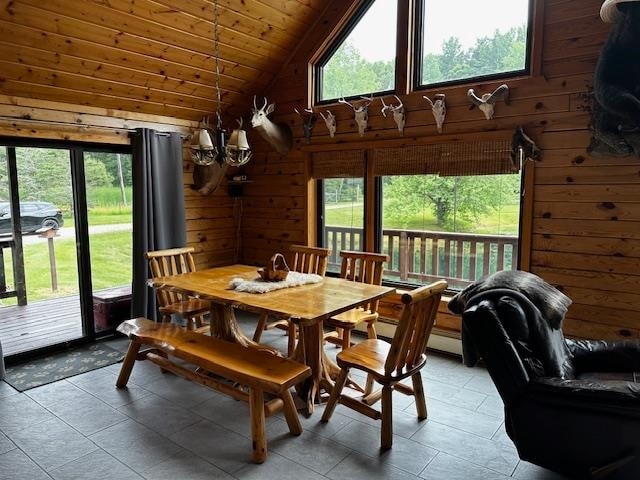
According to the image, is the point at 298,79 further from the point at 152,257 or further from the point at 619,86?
the point at 619,86

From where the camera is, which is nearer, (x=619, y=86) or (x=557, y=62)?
(x=619, y=86)

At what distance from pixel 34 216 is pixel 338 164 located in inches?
108

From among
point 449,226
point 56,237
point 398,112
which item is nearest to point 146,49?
point 56,237

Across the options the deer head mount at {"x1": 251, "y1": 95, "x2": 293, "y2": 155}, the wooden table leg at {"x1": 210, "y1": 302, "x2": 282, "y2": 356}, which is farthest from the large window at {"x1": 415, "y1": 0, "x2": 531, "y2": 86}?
the wooden table leg at {"x1": 210, "y1": 302, "x2": 282, "y2": 356}

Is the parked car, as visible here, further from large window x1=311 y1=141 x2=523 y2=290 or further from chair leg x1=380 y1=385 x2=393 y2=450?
chair leg x1=380 y1=385 x2=393 y2=450

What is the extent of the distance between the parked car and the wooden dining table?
1287mm

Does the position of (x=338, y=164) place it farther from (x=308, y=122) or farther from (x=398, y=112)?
(x=398, y=112)

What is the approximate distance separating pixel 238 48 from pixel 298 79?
28.9 inches

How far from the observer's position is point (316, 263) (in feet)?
12.4

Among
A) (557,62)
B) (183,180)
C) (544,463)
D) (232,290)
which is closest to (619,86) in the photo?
(557,62)

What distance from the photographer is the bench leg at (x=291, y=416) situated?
2494 mm

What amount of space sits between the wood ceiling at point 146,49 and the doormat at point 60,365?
84.1 inches

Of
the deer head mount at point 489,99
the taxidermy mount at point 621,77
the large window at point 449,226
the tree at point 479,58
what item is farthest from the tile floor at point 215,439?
the tree at point 479,58

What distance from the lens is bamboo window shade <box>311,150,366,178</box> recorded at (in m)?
4.27
